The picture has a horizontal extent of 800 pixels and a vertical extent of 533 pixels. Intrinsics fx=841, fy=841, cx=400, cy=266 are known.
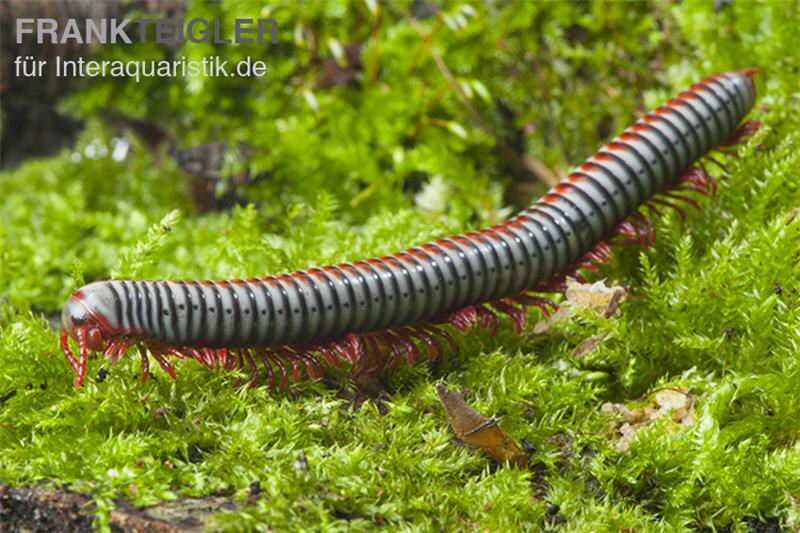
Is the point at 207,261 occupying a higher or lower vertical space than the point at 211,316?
lower

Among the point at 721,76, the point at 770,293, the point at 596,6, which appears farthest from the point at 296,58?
the point at 770,293

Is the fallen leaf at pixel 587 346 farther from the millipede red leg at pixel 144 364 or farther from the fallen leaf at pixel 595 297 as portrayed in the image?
the millipede red leg at pixel 144 364

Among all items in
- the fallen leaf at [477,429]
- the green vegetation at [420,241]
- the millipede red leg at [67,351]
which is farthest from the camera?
the millipede red leg at [67,351]

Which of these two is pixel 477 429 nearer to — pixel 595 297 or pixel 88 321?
pixel 595 297

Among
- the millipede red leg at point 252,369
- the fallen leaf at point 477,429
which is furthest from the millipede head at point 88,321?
the fallen leaf at point 477,429

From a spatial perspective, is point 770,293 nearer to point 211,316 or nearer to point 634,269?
point 634,269

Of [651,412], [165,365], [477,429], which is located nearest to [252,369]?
[165,365]
